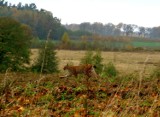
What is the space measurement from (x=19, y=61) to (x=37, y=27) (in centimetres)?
6145

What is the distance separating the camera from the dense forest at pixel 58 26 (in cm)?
10038

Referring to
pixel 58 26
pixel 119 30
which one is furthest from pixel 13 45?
pixel 119 30

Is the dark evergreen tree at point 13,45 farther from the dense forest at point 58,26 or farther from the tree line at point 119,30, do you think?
the tree line at point 119,30

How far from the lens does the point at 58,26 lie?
356 ft

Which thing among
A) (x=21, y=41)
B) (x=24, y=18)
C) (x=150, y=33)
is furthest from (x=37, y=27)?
(x=150, y=33)

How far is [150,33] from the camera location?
161m

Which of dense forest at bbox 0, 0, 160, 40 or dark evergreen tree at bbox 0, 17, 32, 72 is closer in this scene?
dark evergreen tree at bbox 0, 17, 32, 72

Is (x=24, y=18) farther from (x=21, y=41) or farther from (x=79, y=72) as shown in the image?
(x=79, y=72)

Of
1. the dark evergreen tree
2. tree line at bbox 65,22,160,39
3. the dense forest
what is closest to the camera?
the dark evergreen tree

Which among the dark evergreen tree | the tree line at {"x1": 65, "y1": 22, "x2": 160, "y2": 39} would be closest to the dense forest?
the tree line at {"x1": 65, "y1": 22, "x2": 160, "y2": 39}

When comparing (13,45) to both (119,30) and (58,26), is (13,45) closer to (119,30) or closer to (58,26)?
(58,26)

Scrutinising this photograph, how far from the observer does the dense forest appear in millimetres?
100375

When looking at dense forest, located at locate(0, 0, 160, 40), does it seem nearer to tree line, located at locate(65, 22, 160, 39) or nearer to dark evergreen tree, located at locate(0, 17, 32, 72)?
tree line, located at locate(65, 22, 160, 39)

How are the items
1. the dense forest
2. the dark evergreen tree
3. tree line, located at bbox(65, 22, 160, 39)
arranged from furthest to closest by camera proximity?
tree line, located at bbox(65, 22, 160, 39) < the dense forest < the dark evergreen tree
